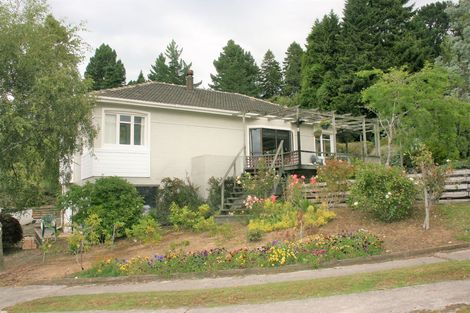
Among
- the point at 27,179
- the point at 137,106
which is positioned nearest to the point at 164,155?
the point at 137,106

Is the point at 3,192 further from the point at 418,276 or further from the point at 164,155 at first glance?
the point at 418,276

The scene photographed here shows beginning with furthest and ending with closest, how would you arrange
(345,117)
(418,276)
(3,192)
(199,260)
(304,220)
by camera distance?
1. (345,117)
2. (3,192)
3. (304,220)
4. (199,260)
5. (418,276)

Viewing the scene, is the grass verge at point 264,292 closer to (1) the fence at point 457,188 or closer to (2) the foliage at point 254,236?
(2) the foliage at point 254,236

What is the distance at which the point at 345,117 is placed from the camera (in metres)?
21.6

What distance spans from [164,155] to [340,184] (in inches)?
338

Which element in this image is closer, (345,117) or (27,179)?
(27,179)

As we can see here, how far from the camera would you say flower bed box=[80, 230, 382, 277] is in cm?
1027

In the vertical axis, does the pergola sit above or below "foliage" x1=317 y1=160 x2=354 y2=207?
above

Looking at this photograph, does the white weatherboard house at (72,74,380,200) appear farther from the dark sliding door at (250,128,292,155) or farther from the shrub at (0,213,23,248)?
the shrub at (0,213,23,248)

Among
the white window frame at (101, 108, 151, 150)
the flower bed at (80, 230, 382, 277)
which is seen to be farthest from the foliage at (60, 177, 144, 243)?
the flower bed at (80, 230, 382, 277)

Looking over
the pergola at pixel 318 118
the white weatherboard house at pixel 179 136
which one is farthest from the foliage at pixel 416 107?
the white weatherboard house at pixel 179 136

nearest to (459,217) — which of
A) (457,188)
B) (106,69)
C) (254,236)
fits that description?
(457,188)

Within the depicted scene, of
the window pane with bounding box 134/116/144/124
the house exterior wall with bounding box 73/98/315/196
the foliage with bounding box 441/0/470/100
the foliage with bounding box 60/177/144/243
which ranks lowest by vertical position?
the foliage with bounding box 60/177/144/243

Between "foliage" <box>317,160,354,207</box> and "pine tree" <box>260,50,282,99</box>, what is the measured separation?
165ft
